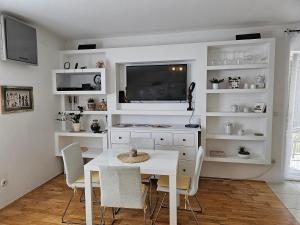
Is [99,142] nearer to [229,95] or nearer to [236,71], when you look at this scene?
Result: [229,95]

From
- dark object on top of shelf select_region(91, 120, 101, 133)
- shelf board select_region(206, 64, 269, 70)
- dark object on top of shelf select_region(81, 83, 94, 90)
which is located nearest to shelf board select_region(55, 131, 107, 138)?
dark object on top of shelf select_region(91, 120, 101, 133)

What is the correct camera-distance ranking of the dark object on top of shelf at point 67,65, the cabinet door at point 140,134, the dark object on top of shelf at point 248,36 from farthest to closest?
1. the dark object on top of shelf at point 67,65
2. the cabinet door at point 140,134
3. the dark object on top of shelf at point 248,36

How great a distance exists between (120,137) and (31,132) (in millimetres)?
1350

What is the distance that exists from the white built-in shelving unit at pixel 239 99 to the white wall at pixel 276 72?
7.8 inches

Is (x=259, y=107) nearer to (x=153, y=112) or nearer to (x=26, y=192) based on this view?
(x=153, y=112)

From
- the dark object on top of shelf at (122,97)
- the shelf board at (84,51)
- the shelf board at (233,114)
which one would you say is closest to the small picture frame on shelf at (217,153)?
the shelf board at (233,114)

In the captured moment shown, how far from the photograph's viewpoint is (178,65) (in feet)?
11.8

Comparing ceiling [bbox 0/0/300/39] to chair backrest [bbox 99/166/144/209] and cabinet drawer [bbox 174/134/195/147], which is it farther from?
chair backrest [bbox 99/166/144/209]

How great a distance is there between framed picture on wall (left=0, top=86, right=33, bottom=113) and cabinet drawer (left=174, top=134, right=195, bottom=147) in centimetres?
227

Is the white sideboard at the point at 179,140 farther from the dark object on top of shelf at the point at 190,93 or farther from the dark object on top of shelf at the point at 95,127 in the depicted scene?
the dark object on top of shelf at the point at 95,127

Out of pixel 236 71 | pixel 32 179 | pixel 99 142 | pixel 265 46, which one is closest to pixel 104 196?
pixel 32 179

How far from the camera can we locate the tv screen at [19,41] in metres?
2.68

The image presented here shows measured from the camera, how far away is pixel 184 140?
338 cm

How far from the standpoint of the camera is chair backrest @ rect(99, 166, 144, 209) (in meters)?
1.99
